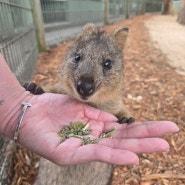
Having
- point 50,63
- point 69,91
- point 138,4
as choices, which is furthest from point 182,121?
point 138,4

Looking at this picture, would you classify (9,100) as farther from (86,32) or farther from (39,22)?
(39,22)

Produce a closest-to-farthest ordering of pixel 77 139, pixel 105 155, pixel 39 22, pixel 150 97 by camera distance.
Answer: pixel 105 155
pixel 77 139
pixel 150 97
pixel 39 22

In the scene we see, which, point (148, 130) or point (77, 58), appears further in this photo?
point (77, 58)

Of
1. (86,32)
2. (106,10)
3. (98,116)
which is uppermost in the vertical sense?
(86,32)

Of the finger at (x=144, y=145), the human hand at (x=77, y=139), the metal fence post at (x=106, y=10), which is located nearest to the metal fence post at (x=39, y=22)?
the human hand at (x=77, y=139)

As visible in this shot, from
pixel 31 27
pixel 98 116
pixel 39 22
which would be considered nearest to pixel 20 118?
pixel 98 116

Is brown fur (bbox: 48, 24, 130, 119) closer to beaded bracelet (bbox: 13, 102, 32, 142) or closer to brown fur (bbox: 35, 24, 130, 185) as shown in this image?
brown fur (bbox: 35, 24, 130, 185)

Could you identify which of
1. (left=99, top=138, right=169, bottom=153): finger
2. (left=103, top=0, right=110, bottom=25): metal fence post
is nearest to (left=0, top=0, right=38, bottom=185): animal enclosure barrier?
(left=99, top=138, right=169, bottom=153): finger
